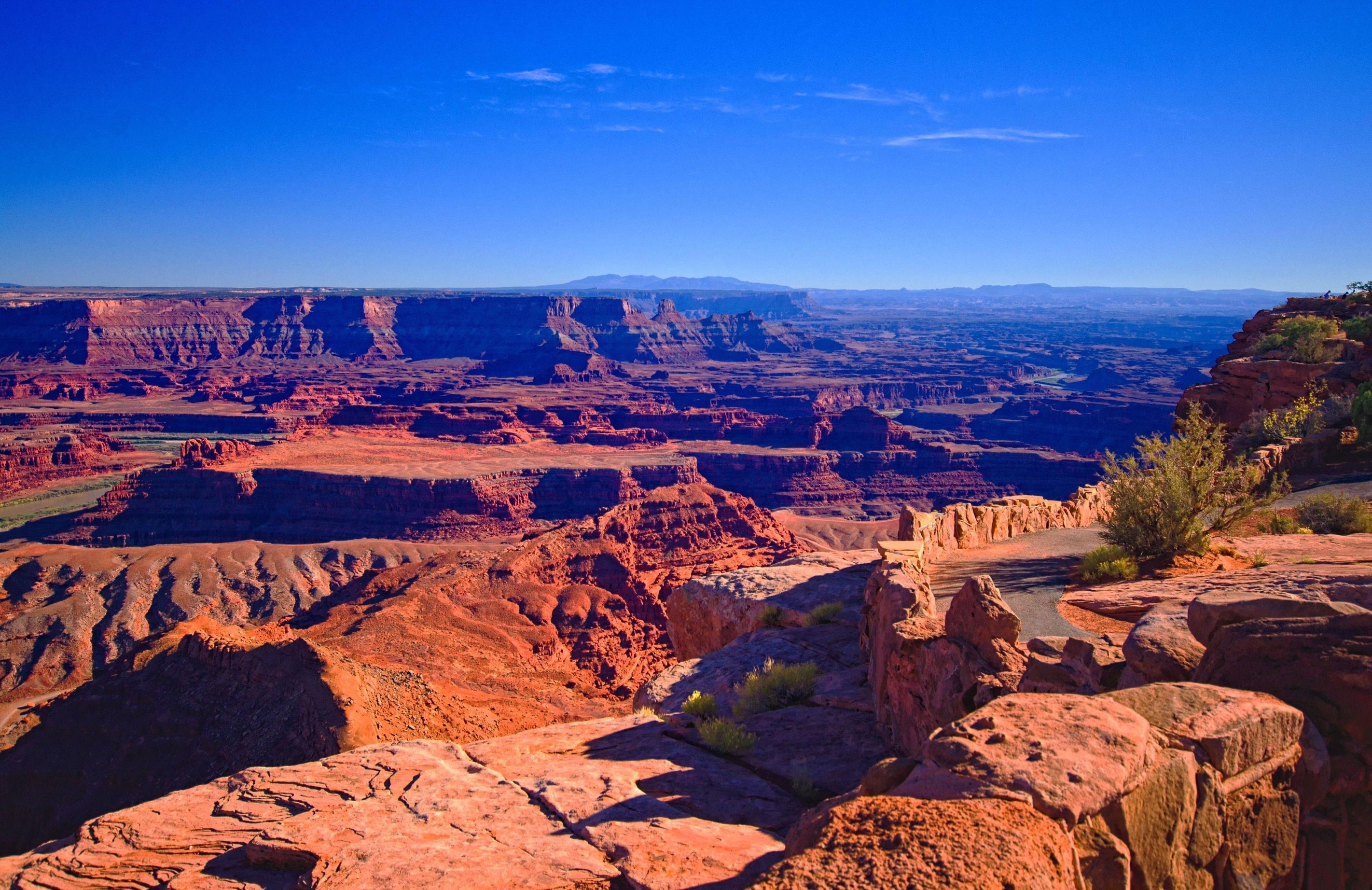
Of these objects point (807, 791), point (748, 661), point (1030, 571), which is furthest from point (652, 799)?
point (1030, 571)

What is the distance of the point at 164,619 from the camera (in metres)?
45.9

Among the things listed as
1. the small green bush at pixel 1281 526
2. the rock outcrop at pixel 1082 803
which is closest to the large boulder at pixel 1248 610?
the rock outcrop at pixel 1082 803

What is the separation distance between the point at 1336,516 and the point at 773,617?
9808mm

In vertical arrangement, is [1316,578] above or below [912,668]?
above

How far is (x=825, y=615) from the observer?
13.6 m

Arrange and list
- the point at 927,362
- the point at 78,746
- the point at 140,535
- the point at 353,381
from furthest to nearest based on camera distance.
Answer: the point at 927,362 < the point at 353,381 < the point at 140,535 < the point at 78,746

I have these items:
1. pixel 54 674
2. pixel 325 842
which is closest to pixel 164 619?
pixel 54 674

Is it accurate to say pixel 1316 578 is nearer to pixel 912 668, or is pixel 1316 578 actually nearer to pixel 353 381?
pixel 912 668

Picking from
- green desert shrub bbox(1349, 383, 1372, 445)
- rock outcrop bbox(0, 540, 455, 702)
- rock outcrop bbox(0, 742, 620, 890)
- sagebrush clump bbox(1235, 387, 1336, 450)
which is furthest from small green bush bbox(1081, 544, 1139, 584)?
rock outcrop bbox(0, 540, 455, 702)

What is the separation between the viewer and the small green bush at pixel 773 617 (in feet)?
47.7

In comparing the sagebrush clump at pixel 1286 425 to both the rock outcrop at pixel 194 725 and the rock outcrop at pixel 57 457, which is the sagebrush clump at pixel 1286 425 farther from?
the rock outcrop at pixel 57 457

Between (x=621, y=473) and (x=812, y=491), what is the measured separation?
21.9m

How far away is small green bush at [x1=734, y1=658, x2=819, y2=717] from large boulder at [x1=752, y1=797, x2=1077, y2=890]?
19.5 feet

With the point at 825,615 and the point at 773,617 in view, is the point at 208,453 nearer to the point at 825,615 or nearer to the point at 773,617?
the point at 773,617
